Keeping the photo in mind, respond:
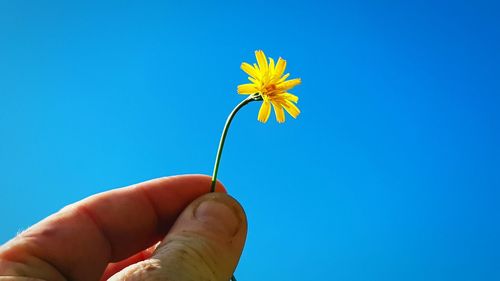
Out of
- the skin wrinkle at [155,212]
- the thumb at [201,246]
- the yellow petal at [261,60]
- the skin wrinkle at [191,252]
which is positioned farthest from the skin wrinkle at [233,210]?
the yellow petal at [261,60]

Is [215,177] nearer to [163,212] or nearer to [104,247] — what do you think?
[163,212]

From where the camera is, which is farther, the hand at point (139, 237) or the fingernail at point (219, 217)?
the fingernail at point (219, 217)

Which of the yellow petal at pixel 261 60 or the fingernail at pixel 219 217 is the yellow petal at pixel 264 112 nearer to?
the yellow petal at pixel 261 60

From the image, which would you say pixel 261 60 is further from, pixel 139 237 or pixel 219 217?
pixel 139 237

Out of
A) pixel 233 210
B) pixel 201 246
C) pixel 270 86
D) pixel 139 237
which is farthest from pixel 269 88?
pixel 139 237

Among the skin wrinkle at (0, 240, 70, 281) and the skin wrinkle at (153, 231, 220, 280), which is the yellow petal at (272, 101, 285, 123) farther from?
the skin wrinkle at (0, 240, 70, 281)

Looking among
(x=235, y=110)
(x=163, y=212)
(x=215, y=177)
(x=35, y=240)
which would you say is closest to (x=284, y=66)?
(x=235, y=110)

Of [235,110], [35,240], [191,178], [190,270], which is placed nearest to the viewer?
[190,270]
